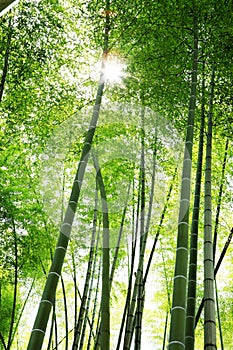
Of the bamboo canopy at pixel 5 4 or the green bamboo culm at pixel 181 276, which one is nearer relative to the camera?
the bamboo canopy at pixel 5 4

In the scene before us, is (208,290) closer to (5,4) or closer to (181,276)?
(181,276)

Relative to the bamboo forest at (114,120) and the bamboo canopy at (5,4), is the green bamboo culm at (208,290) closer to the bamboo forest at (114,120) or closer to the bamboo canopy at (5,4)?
the bamboo forest at (114,120)

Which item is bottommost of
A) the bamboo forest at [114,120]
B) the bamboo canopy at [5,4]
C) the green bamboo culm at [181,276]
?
the green bamboo culm at [181,276]

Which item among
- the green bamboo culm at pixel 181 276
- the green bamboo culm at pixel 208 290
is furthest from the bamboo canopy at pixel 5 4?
the green bamboo culm at pixel 208 290

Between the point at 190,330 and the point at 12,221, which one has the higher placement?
the point at 12,221

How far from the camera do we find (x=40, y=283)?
906cm

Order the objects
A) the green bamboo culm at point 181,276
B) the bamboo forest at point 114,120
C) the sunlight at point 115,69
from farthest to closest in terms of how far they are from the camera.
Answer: the sunlight at point 115,69
the bamboo forest at point 114,120
the green bamboo culm at point 181,276

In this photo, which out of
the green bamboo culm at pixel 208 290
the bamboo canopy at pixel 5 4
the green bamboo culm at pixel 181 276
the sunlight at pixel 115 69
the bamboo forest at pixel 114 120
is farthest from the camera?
the sunlight at pixel 115 69

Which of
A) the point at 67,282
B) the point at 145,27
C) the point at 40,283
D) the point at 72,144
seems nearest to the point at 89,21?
the point at 145,27

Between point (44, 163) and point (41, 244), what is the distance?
202 cm

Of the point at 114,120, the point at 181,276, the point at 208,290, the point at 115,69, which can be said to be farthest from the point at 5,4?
the point at 114,120

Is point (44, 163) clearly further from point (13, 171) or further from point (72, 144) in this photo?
point (13, 171)

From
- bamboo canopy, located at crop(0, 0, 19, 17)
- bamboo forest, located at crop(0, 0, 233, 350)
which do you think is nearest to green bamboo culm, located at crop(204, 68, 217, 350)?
bamboo forest, located at crop(0, 0, 233, 350)

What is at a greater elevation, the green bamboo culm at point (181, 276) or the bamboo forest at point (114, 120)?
the bamboo forest at point (114, 120)
